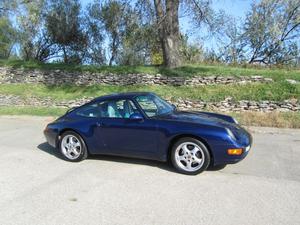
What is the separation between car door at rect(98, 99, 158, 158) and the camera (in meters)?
5.48

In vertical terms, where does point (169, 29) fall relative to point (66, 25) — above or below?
below

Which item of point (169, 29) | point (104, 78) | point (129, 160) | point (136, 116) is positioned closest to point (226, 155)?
point (136, 116)

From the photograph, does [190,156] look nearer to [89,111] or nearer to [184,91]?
[89,111]

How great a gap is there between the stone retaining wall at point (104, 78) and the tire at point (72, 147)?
9.04m

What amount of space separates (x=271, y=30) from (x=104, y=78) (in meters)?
13.1

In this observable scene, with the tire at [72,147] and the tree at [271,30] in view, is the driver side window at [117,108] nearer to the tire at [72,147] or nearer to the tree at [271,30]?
the tire at [72,147]

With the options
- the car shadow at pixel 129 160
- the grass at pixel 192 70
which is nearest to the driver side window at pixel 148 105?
the car shadow at pixel 129 160

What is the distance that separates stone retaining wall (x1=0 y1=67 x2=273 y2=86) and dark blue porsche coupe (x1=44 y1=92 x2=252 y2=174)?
8.00 metres

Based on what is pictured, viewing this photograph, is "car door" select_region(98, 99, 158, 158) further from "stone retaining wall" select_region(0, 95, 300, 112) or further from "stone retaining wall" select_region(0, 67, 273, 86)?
"stone retaining wall" select_region(0, 67, 273, 86)

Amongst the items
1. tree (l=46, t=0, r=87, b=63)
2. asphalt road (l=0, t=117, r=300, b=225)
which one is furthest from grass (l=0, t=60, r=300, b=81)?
asphalt road (l=0, t=117, r=300, b=225)

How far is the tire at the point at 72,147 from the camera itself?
620 cm

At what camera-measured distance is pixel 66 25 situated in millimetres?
22797

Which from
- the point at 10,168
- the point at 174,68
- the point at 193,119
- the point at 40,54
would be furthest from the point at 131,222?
the point at 40,54

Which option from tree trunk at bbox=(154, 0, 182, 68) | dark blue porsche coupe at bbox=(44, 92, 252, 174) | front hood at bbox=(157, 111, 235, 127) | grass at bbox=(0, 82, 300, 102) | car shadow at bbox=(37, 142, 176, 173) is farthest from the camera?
tree trunk at bbox=(154, 0, 182, 68)
